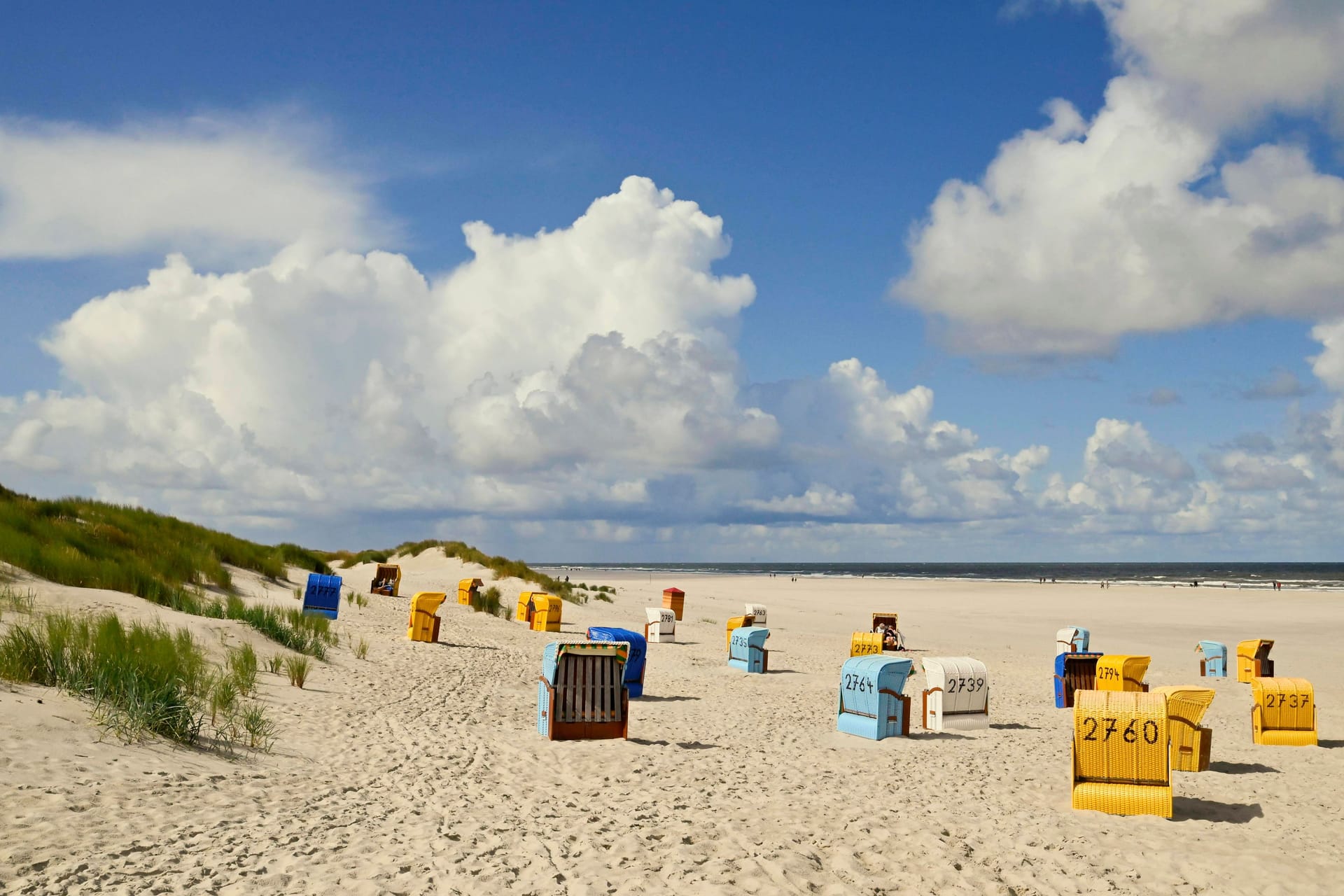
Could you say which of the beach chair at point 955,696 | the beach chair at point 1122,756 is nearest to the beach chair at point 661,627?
the beach chair at point 955,696

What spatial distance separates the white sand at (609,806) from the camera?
6.33 meters

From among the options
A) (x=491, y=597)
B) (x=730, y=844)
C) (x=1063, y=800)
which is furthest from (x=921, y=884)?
(x=491, y=597)

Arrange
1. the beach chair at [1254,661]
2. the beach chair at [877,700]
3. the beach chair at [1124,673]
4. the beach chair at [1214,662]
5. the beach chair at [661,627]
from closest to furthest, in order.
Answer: the beach chair at [877,700]
the beach chair at [1124,673]
the beach chair at [1254,661]
the beach chair at [1214,662]
the beach chair at [661,627]

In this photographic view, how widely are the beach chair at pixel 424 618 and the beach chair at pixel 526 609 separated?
22.5 ft

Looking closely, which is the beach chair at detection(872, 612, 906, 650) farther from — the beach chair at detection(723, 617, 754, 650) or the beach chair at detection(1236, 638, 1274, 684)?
the beach chair at detection(1236, 638, 1274, 684)

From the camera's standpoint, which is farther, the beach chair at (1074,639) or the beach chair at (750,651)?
the beach chair at (1074,639)

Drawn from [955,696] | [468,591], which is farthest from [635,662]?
[468,591]

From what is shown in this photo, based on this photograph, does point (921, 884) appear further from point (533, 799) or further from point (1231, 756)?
point (1231, 756)

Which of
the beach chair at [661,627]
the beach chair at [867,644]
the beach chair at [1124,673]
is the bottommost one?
the beach chair at [661,627]

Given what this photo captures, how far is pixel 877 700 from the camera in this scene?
1283 centimetres

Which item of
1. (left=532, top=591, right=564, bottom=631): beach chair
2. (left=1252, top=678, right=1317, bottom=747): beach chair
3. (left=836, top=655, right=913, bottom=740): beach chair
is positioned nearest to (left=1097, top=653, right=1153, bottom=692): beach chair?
(left=1252, top=678, right=1317, bottom=747): beach chair

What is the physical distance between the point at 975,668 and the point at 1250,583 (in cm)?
7972

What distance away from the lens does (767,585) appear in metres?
79.7

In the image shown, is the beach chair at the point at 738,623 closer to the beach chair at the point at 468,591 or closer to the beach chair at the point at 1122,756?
the beach chair at the point at 468,591
